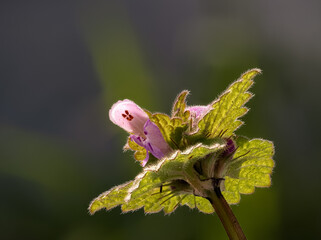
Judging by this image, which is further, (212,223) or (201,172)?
(212,223)

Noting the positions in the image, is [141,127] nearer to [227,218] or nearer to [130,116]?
[130,116]

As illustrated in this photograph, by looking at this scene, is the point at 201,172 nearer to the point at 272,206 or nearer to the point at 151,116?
the point at 151,116

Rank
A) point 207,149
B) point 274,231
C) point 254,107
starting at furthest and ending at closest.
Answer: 1. point 254,107
2. point 274,231
3. point 207,149

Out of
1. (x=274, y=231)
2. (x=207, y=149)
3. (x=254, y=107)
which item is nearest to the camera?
(x=207, y=149)

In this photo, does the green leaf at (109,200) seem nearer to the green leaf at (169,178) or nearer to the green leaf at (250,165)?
the green leaf at (169,178)

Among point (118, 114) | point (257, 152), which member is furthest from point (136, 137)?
point (257, 152)

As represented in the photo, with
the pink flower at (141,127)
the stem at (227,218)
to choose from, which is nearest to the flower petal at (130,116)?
the pink flower at (141,127)

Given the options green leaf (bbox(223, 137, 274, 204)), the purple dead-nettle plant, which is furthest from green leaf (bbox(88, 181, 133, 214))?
green leaf (bbox(223, 137, 274, 204))

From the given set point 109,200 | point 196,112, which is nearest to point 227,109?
point 196,112
